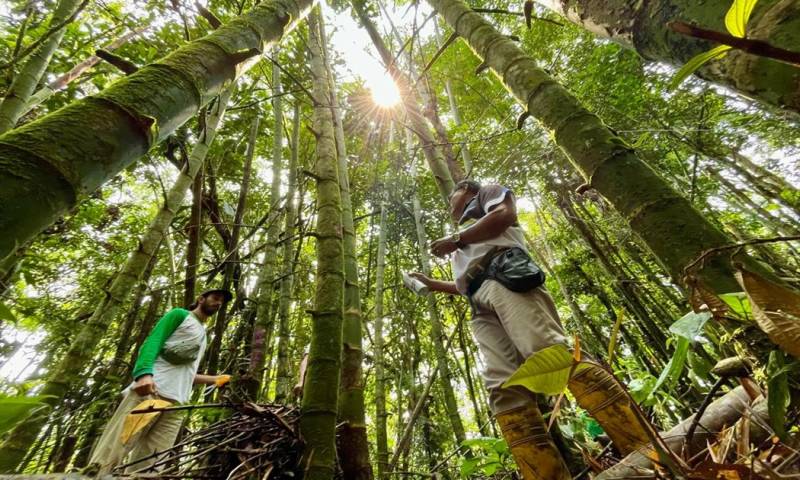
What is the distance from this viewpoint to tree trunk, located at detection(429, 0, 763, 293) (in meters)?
0.71

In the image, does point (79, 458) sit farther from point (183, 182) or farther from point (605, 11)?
point (605, 11)

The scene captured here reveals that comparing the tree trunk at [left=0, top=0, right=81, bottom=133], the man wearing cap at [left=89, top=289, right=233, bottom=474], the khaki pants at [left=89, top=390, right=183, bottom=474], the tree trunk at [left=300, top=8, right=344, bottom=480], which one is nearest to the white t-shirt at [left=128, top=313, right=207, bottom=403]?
the man wearing cap at [left=89, top=289, right=233, bottom=474]

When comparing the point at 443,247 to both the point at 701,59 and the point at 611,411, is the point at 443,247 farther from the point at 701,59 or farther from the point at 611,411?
the point at 701,59

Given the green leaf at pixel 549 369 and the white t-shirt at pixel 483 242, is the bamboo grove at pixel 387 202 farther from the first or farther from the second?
the white t-shirt at pixel 483 242

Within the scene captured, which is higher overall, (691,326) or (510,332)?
(510,332)

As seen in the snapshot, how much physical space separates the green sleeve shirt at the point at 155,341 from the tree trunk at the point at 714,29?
310 cm

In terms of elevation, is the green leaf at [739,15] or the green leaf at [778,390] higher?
the green leaf at [739,15]

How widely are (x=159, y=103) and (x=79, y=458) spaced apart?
4.46 metres

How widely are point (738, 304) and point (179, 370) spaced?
10.8 ft

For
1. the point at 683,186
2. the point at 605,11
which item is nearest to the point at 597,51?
the point at 683,186

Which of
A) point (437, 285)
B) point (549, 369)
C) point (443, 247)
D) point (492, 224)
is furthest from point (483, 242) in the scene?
point (549, 369)

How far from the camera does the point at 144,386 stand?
8.01 ft

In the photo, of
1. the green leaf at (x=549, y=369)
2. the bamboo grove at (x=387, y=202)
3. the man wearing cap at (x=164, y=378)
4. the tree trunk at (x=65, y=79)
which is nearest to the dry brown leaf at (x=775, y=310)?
the bamboo grove at (x=387, y=202)

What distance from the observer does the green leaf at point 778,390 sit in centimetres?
49
